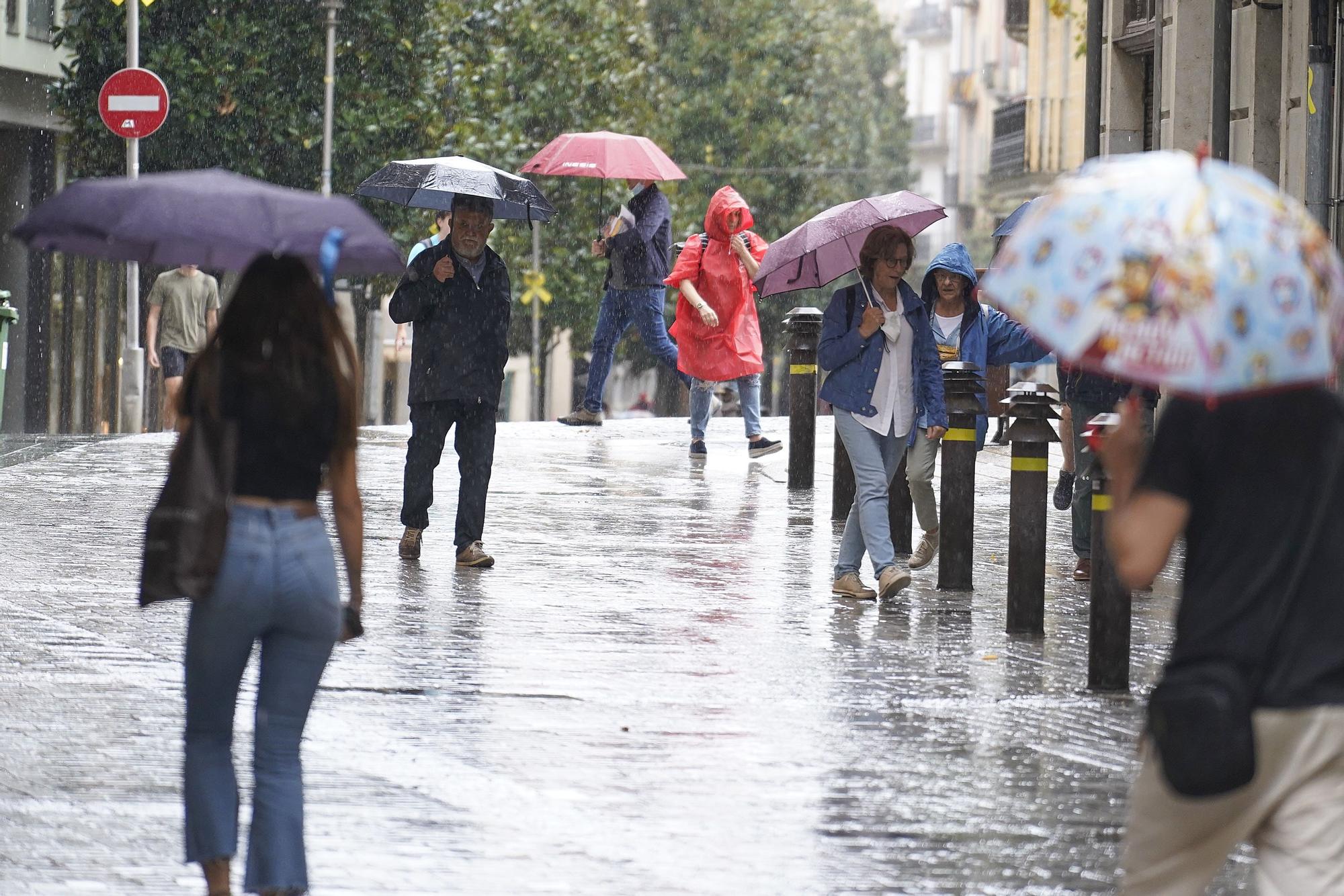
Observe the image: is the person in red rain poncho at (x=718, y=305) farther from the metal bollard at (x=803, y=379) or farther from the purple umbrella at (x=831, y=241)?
the purple umbrella at (x=831, y=241)

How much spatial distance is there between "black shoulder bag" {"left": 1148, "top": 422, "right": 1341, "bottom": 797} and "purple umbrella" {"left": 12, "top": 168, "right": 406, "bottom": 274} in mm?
2166

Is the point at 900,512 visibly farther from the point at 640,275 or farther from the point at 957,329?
the point at 640,275

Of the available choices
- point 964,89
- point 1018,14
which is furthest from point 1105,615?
point 964,89

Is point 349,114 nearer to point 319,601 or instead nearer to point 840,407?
point 840,407

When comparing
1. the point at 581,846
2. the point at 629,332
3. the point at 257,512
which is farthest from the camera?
the point at 629,332

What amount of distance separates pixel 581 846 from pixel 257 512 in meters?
1.58

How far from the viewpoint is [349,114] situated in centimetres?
3212

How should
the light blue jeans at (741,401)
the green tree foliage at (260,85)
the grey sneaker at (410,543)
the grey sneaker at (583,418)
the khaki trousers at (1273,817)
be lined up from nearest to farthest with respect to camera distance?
1. the khaki trousers at (1273,817)
2. the grey sneaker at (410,543)
3. the light blue jeans at (741,401)
4. the grey sneaker at (583,418)
5. the green tree foliage at (260,85)

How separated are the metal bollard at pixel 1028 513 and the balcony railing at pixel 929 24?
278 ft

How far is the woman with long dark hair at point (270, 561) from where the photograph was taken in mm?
4988

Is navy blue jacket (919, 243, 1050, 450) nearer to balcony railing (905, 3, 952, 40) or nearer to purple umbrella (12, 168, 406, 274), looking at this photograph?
purple umbrella (12, 168, 406, 274)

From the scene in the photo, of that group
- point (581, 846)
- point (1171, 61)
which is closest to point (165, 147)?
point (1171, 61)

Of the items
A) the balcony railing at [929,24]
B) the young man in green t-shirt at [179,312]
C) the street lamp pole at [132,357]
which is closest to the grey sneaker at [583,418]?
the young man in green t-shirt at [179,312]

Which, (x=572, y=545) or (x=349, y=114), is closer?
(x=572, y=545)
